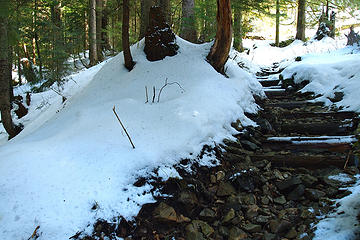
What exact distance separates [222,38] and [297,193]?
365 cm

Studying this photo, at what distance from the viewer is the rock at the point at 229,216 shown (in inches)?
96.3

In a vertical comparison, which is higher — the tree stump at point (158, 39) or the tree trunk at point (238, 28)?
the tree trunk at point (238, 28)

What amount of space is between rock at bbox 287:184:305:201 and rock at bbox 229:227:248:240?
82 cm

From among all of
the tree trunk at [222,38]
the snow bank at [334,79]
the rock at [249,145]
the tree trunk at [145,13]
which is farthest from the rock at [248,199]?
the tree trunk at [145,13]

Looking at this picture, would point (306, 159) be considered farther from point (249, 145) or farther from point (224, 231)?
point (224, 231)

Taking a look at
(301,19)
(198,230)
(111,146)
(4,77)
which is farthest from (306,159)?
(301,19)

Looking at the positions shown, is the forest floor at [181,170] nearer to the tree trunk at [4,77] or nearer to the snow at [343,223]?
the snow at [343,223]

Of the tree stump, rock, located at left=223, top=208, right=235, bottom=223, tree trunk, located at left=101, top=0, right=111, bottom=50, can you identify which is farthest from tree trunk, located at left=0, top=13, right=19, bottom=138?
tree trunk, located at left=101, top=0, right=111, bottom=50

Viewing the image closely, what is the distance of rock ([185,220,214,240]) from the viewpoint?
2254mm

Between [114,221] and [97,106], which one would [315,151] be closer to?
[114,221]

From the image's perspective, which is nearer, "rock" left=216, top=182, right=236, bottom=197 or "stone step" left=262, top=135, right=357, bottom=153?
"rock" left=216, top=182, right=236, bottom=197

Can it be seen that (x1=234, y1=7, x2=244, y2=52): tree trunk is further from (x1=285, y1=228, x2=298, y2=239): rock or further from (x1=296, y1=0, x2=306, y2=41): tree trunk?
(x1=285, y1=228, x2=298, y2=239): rock

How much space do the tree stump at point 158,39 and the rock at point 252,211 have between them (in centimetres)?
393

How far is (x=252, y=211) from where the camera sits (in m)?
2.54
